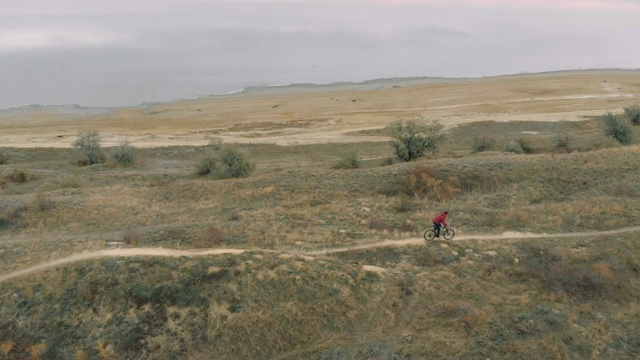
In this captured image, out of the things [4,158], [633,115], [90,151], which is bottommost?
[4,158]

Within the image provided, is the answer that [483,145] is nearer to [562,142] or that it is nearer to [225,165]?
[562,142]

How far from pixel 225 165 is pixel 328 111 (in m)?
57.2

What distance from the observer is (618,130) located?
58.0 meters

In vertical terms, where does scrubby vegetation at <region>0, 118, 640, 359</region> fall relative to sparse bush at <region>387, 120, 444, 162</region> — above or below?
below

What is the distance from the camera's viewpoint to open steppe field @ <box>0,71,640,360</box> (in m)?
20.8

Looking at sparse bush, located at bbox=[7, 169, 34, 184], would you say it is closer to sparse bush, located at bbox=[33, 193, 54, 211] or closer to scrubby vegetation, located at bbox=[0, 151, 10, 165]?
scrubby vegetation, located at bbox=[0, 151, 10, 165]

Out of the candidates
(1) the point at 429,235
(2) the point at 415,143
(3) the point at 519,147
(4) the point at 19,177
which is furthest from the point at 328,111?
(1) the point at 429,235

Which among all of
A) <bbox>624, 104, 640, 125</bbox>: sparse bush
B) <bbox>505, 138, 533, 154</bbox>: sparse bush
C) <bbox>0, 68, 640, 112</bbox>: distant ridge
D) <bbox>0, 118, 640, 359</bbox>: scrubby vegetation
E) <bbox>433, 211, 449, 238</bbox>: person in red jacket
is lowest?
<bbox>0, 118, 640, 359</bbox>: scrubby vegetation

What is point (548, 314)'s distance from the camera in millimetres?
22047

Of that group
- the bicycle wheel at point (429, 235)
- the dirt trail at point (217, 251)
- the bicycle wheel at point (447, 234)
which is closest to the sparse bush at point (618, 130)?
the dirt trail at point (217, 251)

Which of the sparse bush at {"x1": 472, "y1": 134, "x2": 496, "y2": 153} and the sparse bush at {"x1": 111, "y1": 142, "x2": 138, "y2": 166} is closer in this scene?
the sparse bush at {"x1": 472, "y1": 134, "x2": 496, "y2": 153}

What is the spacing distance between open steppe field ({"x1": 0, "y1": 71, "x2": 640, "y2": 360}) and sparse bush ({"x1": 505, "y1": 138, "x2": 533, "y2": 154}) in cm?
430

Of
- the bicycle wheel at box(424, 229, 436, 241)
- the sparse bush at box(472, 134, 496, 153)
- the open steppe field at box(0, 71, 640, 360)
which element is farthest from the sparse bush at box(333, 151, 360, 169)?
the bicycle wheel at box(424, 229, 436, 241)

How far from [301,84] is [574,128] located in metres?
81.2
